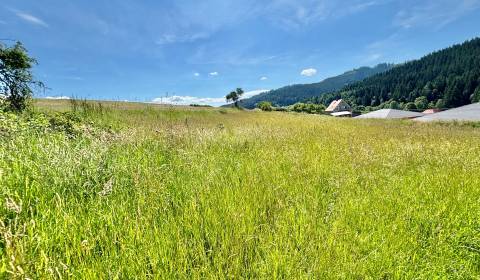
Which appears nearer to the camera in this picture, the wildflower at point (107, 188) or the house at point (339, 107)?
the wildflower at point (107, 188)

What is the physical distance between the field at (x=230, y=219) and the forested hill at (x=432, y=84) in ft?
399

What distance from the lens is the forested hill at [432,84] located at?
10456 centimetres

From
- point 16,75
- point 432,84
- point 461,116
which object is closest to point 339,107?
→ point 432,84

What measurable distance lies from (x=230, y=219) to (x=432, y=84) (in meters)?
161

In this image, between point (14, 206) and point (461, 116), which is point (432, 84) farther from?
point (14, 206)

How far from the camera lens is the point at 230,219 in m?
2.40

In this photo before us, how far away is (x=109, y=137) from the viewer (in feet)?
16.2

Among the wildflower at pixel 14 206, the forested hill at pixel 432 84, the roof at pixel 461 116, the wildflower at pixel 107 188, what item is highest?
the forested hill at pixel 432 84

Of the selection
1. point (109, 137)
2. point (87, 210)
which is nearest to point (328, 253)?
point (87, 210)

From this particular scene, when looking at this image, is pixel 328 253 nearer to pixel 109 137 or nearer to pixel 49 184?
pixel 49 184

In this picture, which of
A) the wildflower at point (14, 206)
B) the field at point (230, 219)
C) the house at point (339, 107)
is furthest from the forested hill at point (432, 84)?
the wildflower at point (14, 206)

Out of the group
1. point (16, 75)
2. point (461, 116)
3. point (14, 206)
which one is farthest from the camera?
point (461, 116)

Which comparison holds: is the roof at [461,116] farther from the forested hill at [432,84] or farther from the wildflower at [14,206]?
the forested hill at [432,84]

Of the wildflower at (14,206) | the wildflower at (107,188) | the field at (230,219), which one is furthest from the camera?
the wildflower at (107,188)
